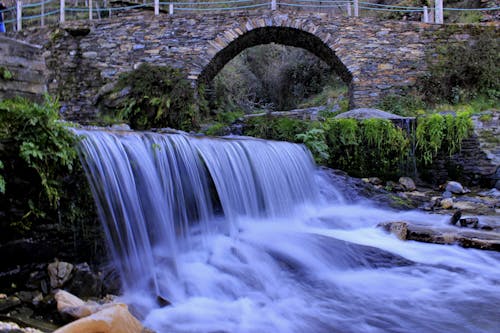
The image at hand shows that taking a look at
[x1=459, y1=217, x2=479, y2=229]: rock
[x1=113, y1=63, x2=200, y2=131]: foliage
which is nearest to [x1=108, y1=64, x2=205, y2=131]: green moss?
[x1=113, y1=63, x2=200, y2=131]: foliage

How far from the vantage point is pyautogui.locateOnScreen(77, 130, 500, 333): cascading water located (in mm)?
2686

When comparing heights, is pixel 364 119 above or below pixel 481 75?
below

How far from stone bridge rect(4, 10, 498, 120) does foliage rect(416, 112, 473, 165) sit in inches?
115

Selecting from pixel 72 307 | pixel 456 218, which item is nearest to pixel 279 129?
pixel 456 218

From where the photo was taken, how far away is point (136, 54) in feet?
35.4

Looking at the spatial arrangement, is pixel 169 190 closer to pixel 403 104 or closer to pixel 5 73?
pixel 5 73

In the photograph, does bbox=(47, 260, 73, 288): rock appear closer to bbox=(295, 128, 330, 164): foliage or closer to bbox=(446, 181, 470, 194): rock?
bbox=(295, 128, 330, 164): foliage

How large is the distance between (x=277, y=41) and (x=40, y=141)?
33.3 feet

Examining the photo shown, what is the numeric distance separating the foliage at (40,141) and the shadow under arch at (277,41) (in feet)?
27.2

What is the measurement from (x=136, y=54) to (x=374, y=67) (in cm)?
708

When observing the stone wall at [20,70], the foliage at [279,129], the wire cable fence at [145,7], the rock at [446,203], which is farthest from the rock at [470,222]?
the wire cable fence at [145,7]

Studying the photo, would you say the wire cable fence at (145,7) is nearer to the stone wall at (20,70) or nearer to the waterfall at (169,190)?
the waterfall at (169,190)

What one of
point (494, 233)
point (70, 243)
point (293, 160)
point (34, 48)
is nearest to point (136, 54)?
point (293, 160)

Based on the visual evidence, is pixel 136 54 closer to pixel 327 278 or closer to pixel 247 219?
pixel 247 219
